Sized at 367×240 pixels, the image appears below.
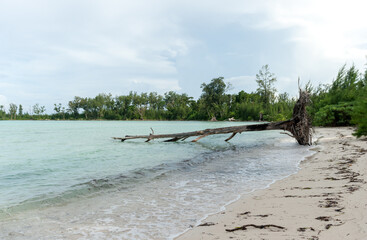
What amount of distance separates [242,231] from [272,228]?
0.34 metres

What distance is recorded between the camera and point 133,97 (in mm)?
129875

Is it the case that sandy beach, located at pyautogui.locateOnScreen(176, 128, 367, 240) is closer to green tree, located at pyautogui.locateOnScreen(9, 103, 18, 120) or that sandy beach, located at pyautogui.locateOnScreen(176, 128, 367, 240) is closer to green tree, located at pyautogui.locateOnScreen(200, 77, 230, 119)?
green tree, located at pyautogui.locateOnScreen(200, 77, 230, 119)

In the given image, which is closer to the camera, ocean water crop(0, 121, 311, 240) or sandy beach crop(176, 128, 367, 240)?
sandy beach crop(176, 128, 367, 240)

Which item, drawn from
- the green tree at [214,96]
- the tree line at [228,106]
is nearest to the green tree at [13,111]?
the tree line at [228,106]

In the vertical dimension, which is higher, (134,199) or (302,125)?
(302,125)

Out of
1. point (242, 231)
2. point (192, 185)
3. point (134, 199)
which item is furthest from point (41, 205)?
point (242, 231)

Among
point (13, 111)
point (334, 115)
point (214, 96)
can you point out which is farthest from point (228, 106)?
point (13, 111)

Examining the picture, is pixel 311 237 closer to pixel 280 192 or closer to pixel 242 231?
pixel 242 231

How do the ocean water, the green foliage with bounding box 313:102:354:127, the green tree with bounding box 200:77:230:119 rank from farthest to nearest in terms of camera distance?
the green tree with bounding box 200:77:230:119 → the green foliage with bounding box 313:102:354:127 → the ocean water

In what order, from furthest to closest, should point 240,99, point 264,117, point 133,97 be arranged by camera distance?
point 133,97
point 240,99
point 264,117

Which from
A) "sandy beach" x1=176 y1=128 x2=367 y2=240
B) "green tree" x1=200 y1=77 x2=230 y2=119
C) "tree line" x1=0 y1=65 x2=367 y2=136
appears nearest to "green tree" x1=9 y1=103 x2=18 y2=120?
"tree line" x1=0 y1=65 x2=367 y2=136

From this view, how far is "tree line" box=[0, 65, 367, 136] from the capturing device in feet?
80.6

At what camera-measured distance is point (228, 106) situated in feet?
318

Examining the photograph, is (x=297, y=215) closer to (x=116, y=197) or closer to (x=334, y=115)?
(x=116, y=197)
